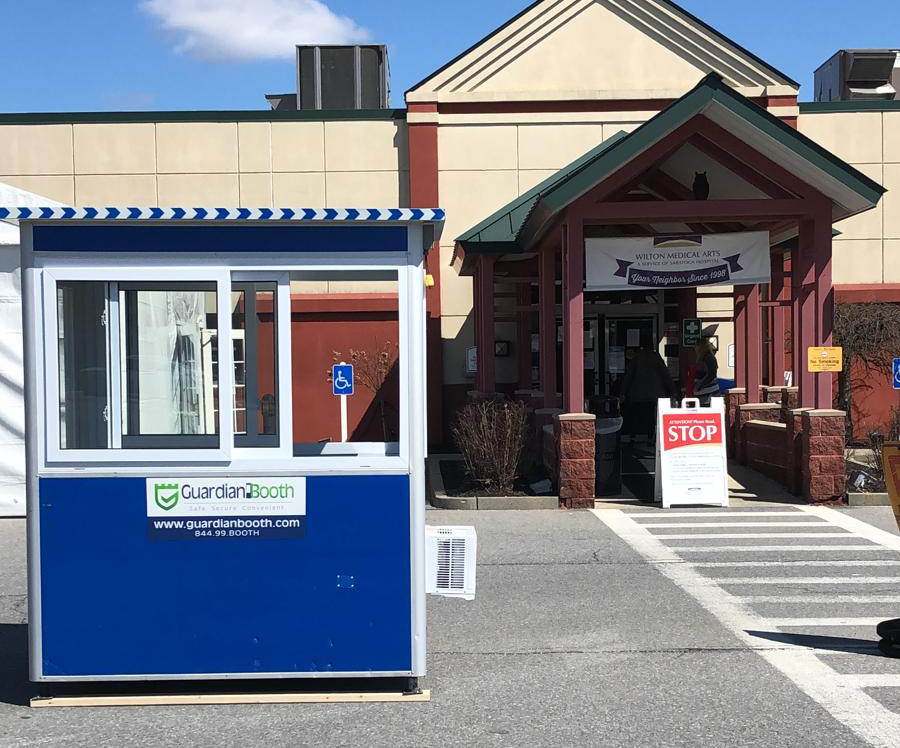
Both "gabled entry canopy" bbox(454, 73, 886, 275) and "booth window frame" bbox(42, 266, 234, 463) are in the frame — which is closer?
"booth window frame" bbox(42, 266, 234, 463)

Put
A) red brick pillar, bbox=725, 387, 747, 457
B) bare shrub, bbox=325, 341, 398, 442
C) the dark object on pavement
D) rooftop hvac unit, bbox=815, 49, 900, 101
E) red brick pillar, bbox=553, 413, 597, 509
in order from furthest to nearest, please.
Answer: rooftop hvac unit, bbox=815, 49, 900, 101 → bare shrub, bbox=325, 341, 398, 442 → red brick pillar, bbox=725, 387, 747, 457 → red brick pillar, bbox=553, 413, 597, 509 → the dark object on pavement

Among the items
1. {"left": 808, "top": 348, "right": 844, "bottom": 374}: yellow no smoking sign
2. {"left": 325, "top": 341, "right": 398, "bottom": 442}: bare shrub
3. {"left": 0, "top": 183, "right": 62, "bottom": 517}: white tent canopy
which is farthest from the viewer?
{"left": 325, "top": 341, "right": 398, "bottom": 442}: bare shrub

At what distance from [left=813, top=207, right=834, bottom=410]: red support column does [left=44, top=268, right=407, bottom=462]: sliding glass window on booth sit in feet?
26.2

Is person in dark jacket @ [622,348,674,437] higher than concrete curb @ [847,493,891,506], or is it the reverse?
person in dark jacket @ [622,348,674,437]

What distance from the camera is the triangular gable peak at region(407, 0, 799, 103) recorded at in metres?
18.5

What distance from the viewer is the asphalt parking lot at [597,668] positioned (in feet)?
16.6

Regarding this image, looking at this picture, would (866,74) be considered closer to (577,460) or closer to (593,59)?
(593,59)

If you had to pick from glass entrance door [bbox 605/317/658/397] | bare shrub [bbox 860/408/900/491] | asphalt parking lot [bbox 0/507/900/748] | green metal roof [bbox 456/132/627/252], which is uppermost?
green metal roof [bbox 456/132/627/252]

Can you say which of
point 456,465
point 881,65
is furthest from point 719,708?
point 881,65

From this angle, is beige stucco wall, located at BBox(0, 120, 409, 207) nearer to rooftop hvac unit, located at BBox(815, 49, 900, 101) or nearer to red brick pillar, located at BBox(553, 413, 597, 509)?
red brick pillar, located at BBox(553, 413, 597, 509)

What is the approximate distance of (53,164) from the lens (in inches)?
738

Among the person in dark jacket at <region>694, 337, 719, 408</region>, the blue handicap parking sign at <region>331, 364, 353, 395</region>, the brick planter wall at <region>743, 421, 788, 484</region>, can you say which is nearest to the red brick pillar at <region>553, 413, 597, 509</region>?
the brick planter wall at <region>743, 421, 788, 484</region>

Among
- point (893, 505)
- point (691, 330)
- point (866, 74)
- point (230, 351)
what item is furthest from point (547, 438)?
point (866, 74)

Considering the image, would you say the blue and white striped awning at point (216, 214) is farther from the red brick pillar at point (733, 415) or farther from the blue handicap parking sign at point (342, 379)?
the blue handicap parking sign at point (342, 379)
